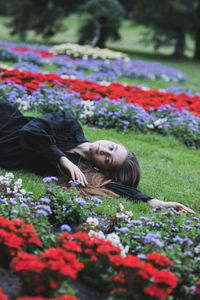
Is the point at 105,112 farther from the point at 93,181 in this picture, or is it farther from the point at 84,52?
the point at 84,52

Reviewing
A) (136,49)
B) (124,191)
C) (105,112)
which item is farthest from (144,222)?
(136,49)

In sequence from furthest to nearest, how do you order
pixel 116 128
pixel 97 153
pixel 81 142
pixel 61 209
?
pixel 116 128, pixel 81 142, pixel 97 153, pixel 61 209

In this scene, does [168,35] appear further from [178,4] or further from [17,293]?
[17,293]

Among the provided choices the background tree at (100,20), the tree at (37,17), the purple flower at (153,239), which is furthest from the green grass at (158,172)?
the tree at (37,17)

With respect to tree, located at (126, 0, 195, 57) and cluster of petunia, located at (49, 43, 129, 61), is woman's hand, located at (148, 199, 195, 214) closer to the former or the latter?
cluster of petunia, located at (49, 43, 129, 61)

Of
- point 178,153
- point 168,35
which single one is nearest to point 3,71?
point 178,153

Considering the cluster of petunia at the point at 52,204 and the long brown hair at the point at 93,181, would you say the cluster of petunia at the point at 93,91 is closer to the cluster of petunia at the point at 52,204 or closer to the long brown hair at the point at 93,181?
the long brown hair at the point at 93,181

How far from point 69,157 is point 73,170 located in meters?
0.41

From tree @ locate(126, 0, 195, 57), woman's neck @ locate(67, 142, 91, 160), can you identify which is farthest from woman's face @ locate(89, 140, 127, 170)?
tree @ locate(126, 0, 195, 57)

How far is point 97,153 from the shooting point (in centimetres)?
375

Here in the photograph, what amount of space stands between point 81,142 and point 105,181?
55cm

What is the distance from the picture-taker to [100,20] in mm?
20422

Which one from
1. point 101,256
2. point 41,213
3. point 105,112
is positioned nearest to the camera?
point 101,256

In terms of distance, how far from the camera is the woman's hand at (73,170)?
3633 mm
